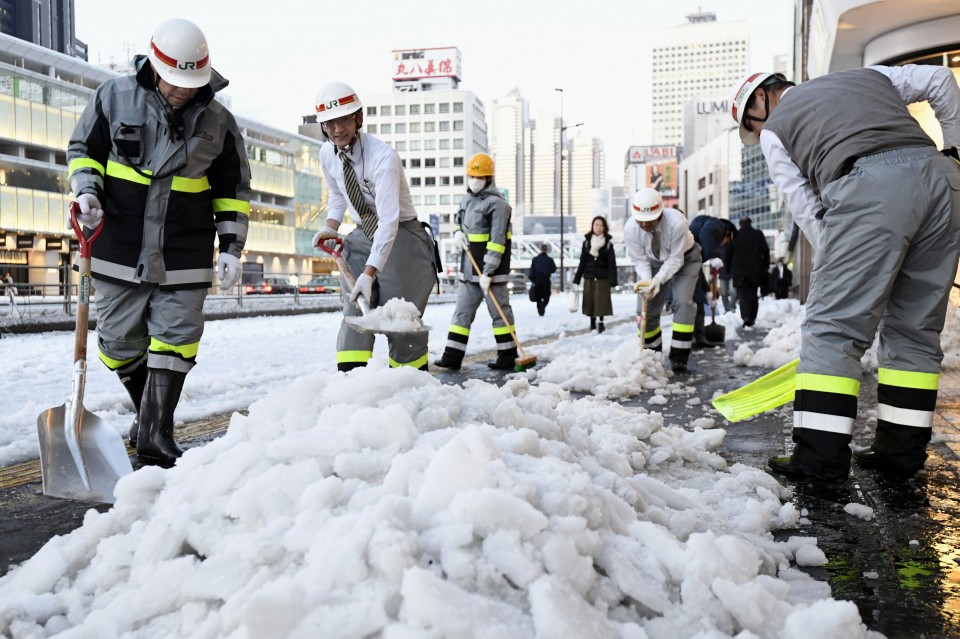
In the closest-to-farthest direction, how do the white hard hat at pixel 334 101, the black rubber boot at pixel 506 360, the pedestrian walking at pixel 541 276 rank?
1. the white hard hat at pixel 334 101
2. the black rubber boot at pixel 506 360
3. the pedestrian walking at pixel 541 276

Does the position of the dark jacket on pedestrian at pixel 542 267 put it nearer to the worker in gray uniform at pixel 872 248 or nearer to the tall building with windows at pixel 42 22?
the worker in gray uniform at pixel 872 248

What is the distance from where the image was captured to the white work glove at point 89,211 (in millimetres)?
3551

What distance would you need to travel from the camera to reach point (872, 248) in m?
3.31

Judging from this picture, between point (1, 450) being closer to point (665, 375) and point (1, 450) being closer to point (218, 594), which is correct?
point (218, 594)

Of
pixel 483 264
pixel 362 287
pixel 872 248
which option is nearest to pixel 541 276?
pixel 483 264

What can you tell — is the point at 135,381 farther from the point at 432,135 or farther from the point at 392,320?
the point at 432,135

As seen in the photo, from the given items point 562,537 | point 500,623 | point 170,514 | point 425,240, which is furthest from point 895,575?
point 425,240

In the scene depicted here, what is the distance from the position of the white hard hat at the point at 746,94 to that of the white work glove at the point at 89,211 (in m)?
2.99

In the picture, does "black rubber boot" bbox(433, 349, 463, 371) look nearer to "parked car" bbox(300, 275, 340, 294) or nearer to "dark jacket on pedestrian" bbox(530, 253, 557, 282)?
"dark jacket on pedestrian" bbox(530, 253, 557, 282)

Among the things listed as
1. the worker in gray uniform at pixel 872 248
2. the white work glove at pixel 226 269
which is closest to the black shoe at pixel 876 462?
the worker in gray uniform at pixel 872 248

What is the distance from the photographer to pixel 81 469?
3148 mm

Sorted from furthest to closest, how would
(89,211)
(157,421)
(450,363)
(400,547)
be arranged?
(450,363) < (157,421) < (89,211) < (400,547)

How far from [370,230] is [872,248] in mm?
2723

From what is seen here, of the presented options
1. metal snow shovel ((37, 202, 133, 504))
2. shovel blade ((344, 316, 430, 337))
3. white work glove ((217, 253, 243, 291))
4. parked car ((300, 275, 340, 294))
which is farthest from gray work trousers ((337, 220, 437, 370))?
parked car ((300, 275, 340, 294))
